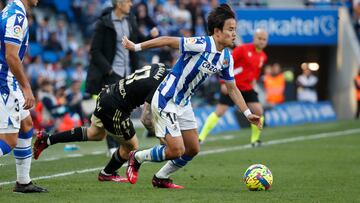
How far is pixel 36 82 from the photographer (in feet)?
76.7

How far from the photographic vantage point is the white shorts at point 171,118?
993 cm

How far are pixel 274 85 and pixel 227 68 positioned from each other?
2033cm

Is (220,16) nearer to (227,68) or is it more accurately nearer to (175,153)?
(227,68)

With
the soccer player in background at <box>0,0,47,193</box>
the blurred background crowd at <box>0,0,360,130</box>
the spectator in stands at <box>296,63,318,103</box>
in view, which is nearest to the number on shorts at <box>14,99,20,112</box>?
the soccer player in background at <box>0,0,47,193</box>

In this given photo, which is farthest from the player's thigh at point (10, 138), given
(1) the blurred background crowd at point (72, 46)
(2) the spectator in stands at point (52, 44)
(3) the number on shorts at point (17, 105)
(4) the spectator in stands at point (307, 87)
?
(4) the spectator in stands at point (307, 87)

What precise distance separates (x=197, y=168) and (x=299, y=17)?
19386 millimetres

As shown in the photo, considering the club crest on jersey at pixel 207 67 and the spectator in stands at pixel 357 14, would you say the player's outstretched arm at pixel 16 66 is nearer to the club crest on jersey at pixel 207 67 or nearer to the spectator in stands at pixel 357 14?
the club crest on jersey at pixel 207 67

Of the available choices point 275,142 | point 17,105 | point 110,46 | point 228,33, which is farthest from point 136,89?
point 275,142

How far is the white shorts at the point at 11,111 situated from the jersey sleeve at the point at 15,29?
1.68ft

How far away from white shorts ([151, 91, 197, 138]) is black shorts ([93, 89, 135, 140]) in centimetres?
49

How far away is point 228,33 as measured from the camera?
32.5 feet

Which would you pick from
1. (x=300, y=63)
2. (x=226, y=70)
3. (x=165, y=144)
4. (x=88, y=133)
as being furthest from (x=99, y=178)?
(x=300, y=63)

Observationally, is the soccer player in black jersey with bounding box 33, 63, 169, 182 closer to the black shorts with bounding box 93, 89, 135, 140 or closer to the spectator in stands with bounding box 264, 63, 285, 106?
the black shorts with bounding box 93, 89, 135, 140

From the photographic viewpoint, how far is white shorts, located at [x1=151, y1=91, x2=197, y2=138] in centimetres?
993
